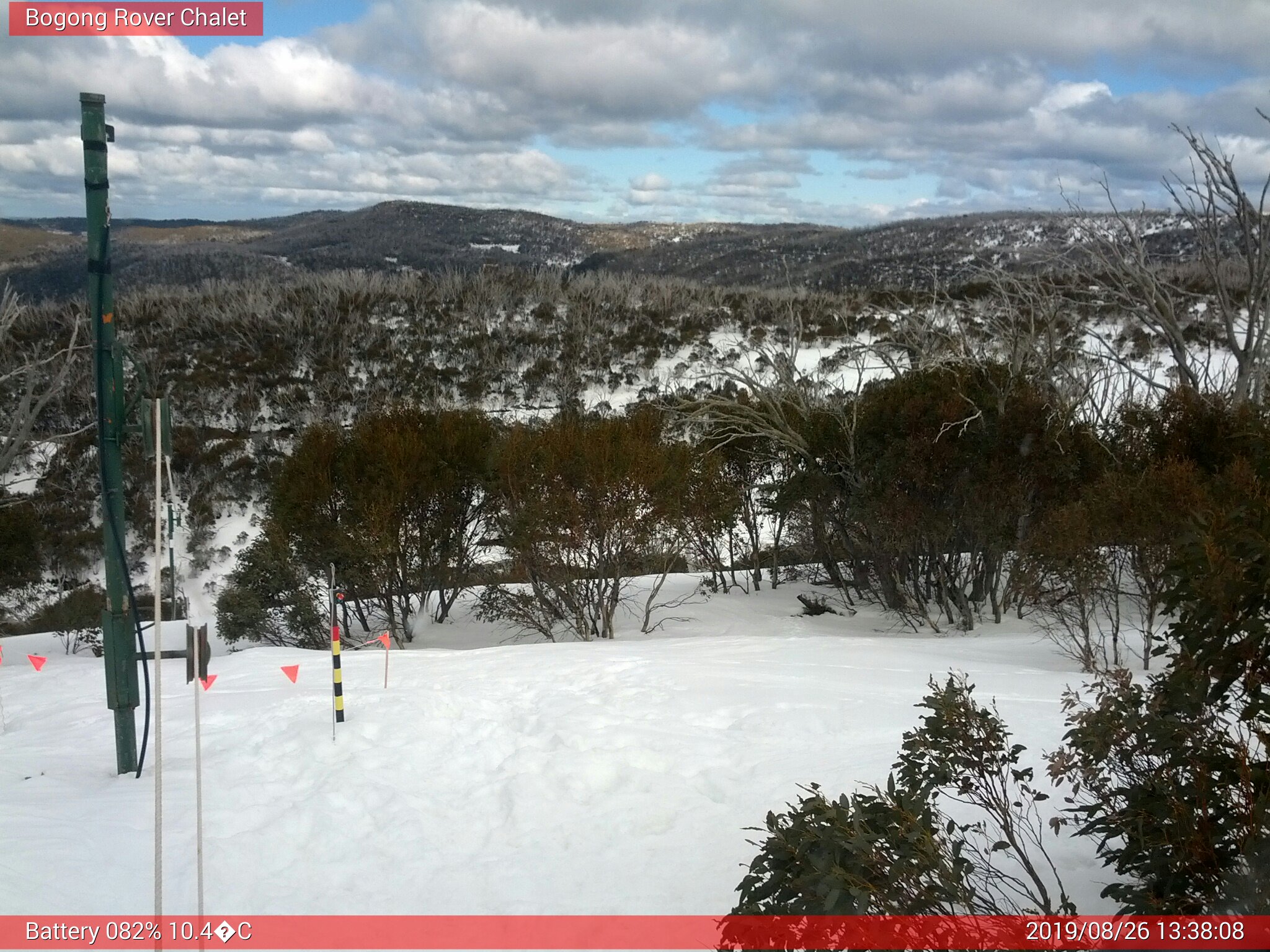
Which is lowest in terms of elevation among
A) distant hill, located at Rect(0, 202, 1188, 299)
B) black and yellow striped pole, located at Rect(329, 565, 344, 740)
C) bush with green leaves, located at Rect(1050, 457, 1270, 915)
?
black and yellow striped pole, located at Rect(329, 565, 344, 740)

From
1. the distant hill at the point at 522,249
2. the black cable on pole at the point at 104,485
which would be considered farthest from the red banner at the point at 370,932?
the distant hill at the point at 522,249

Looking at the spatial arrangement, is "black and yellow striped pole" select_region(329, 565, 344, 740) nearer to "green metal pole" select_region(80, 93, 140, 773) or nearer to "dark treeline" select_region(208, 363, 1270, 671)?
"green metal pole" select_region(80, 93, 140, 773)

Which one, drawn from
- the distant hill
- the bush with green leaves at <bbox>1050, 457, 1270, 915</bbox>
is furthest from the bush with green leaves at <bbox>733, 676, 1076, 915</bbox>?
the distant hill

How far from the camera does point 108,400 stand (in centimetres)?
600

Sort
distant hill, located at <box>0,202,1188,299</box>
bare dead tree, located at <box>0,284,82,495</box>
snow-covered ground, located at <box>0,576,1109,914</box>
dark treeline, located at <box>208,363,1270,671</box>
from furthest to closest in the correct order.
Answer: distant hill, located at <box>0,202,1188,299</box> → bare dead tree, located at <box>0,284,82,495</box> → dark treeline, located at <box>208,363,1270,671</box> → snow-covered ground, located at <box>0,576,1109,914</box>

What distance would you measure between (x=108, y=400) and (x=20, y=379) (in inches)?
1326

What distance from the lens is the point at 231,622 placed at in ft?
51.2

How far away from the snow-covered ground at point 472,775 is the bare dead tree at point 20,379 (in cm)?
884

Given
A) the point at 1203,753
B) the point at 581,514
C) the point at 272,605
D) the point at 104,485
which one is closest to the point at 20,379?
the point at 272,605

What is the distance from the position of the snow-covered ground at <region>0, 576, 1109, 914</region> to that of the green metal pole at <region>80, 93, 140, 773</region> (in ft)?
2.78

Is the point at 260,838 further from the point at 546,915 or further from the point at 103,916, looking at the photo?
the point at 546,915

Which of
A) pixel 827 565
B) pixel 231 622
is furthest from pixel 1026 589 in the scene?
pixel 231 622

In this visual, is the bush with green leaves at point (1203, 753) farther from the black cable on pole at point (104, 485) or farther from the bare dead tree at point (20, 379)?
the bare dead tree at point (20, 379)

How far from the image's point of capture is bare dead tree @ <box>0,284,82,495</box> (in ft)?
55.3
